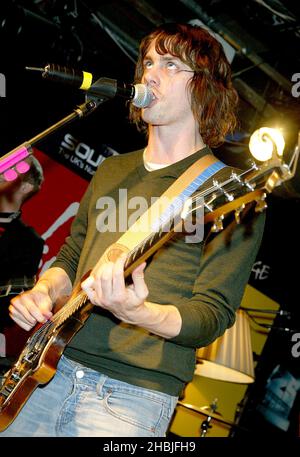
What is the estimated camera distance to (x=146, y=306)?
1733 millimetres

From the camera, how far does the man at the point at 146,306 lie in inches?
72.7

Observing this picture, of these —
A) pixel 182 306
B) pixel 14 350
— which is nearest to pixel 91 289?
pixel 182 306

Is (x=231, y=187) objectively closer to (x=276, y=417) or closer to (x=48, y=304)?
(x=48, y=304)

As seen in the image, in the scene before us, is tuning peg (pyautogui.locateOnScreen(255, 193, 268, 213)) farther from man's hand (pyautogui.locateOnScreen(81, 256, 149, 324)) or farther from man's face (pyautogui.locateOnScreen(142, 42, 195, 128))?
man's face (pyautogui.locateOnScreen(142, 42, 195, 128))

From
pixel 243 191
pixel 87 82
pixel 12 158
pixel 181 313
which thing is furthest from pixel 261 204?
pixel 12 158

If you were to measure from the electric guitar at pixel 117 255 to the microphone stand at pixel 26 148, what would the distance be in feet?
1.80

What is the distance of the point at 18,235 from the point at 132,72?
7.39 ft

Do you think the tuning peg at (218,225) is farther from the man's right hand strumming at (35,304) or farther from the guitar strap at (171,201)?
the man's right hand strumming at (35,304)

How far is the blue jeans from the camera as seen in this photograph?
1904mm

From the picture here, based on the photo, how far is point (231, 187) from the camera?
5.96 feet

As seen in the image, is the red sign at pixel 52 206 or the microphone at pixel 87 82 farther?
the red sign at pixel 52 206

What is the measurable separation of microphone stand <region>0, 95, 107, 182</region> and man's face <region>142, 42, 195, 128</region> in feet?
1.13

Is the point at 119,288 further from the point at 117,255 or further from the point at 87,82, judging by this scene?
the point at 87,82

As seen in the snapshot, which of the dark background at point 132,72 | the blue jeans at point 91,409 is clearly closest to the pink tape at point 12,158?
the blue jeans at point 91,409
